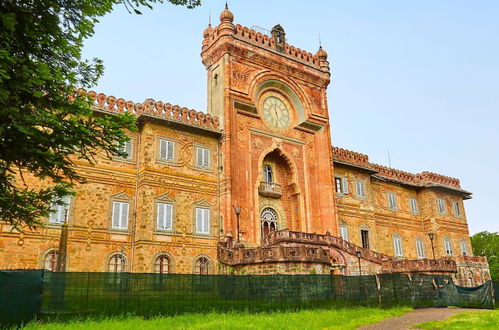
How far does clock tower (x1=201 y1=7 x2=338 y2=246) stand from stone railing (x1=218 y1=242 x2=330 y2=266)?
220 cm

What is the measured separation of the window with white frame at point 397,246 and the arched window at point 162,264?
19954 millimetres

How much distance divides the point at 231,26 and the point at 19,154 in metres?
20.1

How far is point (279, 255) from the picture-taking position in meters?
20.4

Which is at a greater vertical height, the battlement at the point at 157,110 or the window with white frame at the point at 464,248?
the battlement at the point at 157,110

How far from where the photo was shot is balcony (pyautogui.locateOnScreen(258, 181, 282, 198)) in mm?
27203

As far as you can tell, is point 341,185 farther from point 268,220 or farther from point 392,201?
point 268,220

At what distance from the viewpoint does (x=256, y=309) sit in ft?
50.4

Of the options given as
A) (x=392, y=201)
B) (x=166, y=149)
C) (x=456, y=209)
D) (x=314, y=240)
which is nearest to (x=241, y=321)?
(x=314, y=240)

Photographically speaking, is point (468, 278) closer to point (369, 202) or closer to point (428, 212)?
point (428, 212)

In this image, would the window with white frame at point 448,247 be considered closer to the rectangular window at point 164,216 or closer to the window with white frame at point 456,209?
the window with white frame at point 456,209

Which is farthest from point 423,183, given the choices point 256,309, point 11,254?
point 11,254

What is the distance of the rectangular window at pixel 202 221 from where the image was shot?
78.9ft

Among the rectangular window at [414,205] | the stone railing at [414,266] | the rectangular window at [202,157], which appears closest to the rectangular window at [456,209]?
the rectangular window at [414,205]

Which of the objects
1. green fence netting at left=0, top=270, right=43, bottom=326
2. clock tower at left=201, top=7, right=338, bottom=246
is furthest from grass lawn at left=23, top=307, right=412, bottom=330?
clock tower at left=201, top=7, right=338, bottom=246
